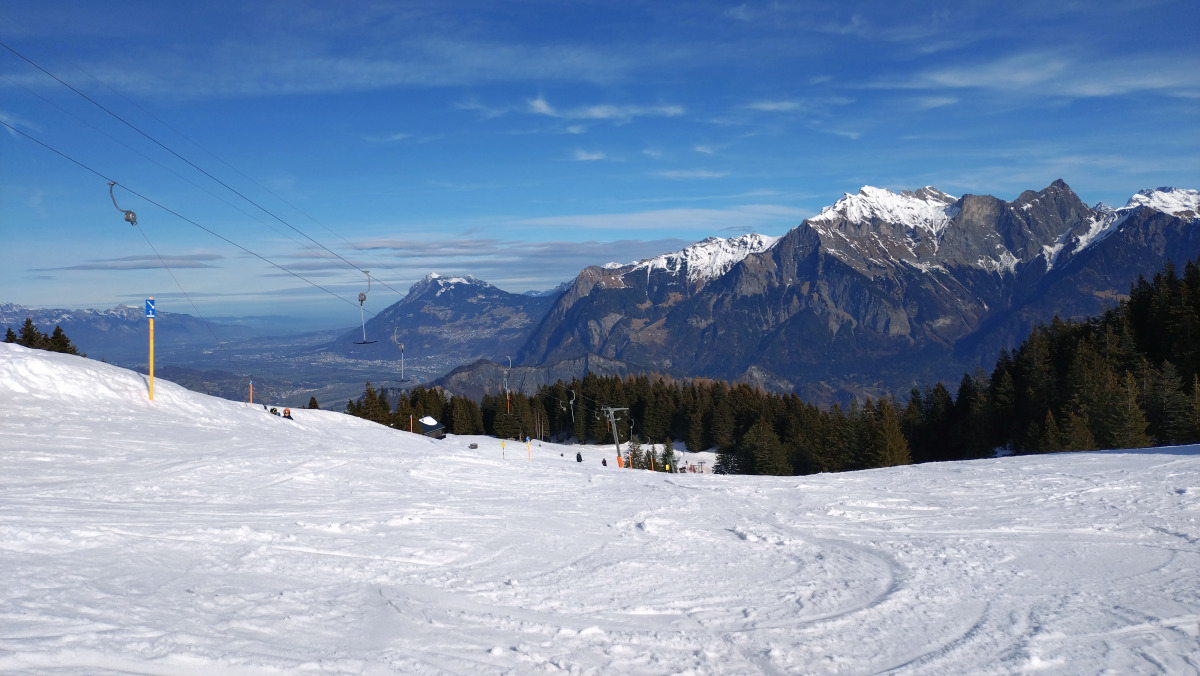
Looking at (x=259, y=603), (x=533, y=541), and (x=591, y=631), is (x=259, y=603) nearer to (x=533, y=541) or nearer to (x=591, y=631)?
(x=591, y=631)

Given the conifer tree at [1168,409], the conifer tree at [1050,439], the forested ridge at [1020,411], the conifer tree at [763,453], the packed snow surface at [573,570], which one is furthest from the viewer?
the conifer tree at [763,453]

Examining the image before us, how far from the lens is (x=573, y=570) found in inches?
448

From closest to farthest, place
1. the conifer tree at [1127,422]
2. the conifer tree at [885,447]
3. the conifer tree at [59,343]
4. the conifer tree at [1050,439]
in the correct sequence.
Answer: the conifer tree at [1127,422]
the conifer tree at [1050,439]
the conifer tree at [59,343]
the conifer tree at [885,447]

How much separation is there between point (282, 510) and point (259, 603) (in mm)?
6560

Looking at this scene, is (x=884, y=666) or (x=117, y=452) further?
(x=117, y=452)

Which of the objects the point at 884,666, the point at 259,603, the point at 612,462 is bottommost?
the point at 612,462

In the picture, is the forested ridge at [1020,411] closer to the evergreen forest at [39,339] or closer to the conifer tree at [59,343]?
the conifer tree at [59,343]

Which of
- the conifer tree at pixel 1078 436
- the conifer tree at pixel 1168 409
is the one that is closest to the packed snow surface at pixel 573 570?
the conifer tree at pixel 1078 436

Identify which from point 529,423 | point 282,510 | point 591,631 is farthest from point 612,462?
point 591,631

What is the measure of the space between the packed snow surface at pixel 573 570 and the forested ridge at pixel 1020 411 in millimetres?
45597

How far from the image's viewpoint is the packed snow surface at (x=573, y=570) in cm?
744

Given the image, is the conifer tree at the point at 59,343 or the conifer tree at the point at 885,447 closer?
the conifer tree at the point at 59,343

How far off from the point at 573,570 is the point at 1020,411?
78.1 m

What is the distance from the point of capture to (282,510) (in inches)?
576
